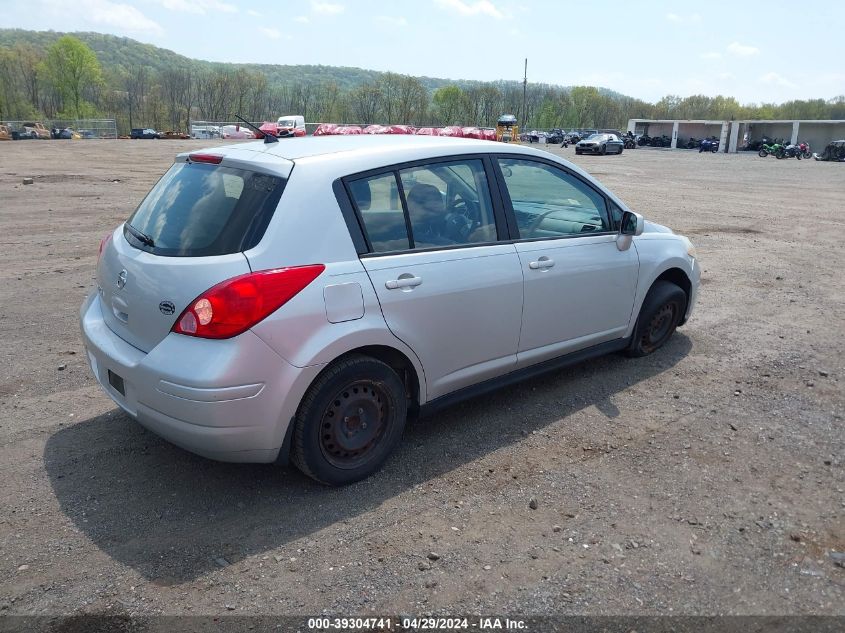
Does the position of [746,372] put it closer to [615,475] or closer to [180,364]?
[615,475]

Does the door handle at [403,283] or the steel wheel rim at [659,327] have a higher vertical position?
the door handle at [403,283]

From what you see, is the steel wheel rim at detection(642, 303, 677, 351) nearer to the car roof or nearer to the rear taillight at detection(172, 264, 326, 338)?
the car roof

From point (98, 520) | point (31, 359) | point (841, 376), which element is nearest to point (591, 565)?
point (98, 520)

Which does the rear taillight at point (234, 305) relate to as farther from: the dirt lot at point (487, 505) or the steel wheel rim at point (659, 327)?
the steel wheel rim at point (659, 327)

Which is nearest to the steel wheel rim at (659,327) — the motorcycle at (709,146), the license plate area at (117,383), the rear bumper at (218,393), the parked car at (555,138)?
the rear bumper at (218,393)

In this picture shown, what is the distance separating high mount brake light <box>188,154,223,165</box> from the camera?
364 centimetres

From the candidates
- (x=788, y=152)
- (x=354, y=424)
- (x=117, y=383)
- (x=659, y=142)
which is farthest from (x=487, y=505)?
(x=659, y=142)

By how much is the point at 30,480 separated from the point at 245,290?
1.73m

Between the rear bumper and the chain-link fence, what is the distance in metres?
78.0

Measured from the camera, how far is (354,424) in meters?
3.52

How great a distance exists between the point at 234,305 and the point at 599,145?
4927cm

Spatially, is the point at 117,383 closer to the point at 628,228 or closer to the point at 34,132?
the point at 628,228

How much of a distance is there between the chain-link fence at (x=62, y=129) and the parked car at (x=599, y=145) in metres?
56.6

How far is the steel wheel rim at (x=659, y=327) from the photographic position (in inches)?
215
